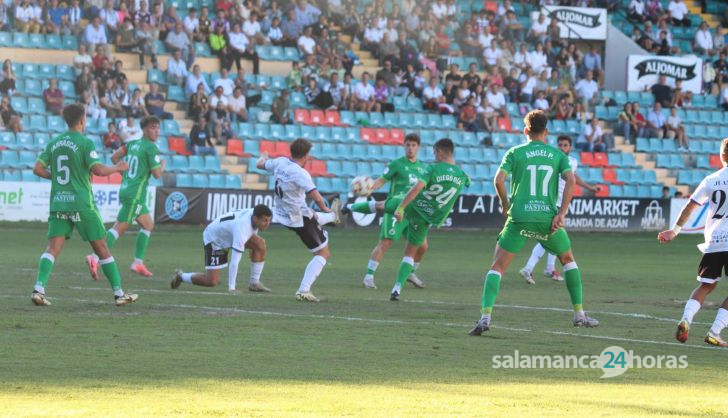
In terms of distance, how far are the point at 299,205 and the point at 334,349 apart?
4.84m

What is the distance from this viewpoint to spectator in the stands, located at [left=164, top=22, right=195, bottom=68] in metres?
35.5

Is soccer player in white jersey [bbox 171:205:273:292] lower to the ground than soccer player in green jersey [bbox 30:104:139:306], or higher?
lower

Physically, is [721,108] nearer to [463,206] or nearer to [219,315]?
[463,206]

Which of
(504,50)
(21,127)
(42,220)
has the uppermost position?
(504,50)

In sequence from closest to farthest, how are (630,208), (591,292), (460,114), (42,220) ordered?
(591,292)
(42,220)
(630,208)
(460,114)

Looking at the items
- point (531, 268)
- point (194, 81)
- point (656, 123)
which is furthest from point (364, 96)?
point (531, 268)

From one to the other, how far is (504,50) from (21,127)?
16.1 meters

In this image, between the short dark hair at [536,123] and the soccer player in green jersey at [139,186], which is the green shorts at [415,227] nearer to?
the soccer player in green jersey at [139,186]

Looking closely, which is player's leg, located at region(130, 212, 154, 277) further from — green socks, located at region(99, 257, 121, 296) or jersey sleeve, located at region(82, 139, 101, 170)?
jersey sleeve, located at region(82, 139, 101, 170)

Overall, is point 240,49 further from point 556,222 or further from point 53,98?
point 556,222

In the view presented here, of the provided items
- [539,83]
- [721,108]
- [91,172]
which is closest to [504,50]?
[539,83]

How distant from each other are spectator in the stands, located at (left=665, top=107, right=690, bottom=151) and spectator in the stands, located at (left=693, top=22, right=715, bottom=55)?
4516 mm

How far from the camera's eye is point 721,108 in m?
42.8

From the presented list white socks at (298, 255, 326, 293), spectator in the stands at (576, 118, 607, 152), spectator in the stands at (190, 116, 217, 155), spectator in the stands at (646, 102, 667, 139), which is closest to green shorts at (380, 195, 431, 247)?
white socks at (298, 255, 326, 293)
